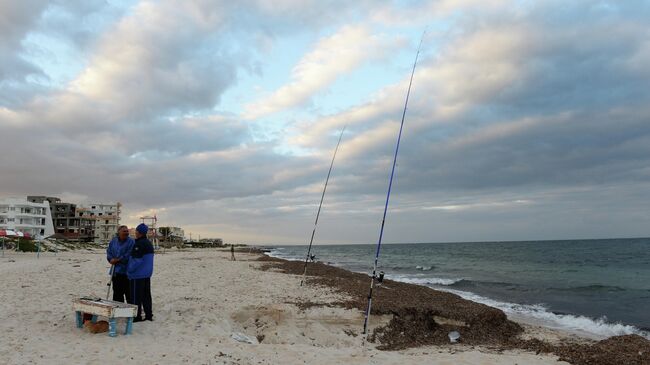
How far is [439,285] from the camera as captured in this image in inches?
1032

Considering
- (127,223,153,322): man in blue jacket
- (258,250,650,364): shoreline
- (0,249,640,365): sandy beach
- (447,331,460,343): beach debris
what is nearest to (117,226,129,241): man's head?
(127,223,153,322): man in blue jacket

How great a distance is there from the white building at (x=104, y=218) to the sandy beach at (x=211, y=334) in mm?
101096

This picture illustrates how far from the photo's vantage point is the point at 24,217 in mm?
77312

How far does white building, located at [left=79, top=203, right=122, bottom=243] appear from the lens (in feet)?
344

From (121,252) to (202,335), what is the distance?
7.81ft

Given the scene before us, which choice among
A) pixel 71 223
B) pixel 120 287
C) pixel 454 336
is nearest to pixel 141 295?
pixel 120 287

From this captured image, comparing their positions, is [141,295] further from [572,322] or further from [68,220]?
[68,220]

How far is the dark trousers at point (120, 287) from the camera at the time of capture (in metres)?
8.87

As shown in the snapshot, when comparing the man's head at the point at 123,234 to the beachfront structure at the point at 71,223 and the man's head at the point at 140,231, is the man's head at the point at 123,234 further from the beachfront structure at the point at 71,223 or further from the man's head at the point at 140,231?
the beachfront structure at the point at 71,223

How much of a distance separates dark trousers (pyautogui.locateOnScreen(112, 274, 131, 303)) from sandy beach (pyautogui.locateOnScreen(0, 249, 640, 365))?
2.58 ft

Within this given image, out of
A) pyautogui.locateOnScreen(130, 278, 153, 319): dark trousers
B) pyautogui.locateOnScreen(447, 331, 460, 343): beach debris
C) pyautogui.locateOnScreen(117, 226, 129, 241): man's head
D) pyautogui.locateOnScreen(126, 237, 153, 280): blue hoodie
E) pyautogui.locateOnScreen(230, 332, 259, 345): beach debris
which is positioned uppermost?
pyautogui.locateOnScreen(117, 226, 129, 241): man's head

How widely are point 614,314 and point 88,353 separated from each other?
18.9 metres

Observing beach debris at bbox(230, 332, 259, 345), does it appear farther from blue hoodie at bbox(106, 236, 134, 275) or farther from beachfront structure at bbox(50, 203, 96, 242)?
beachfront structure at bbox(50, 203, 96, 242)

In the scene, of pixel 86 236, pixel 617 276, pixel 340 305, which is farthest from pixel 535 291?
pixel 86 236
